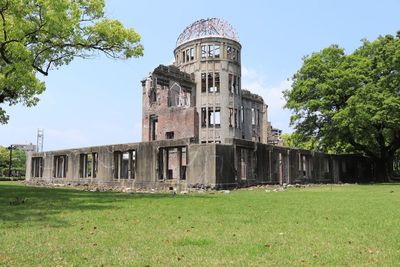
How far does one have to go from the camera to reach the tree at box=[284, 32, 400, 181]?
102ft

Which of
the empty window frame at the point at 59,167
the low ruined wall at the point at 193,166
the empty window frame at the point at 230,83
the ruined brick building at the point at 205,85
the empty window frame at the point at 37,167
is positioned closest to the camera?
the low ruined wall at the point at 193,166

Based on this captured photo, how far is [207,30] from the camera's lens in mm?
43312

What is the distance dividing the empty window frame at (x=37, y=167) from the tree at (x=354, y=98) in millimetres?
24261

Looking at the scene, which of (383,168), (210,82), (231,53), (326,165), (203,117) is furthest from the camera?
(210,82)

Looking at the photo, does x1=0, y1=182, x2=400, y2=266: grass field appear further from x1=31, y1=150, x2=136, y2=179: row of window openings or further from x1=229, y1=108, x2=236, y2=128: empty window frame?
x1=229, y1=108, x2=236, y2=128: empty window frame

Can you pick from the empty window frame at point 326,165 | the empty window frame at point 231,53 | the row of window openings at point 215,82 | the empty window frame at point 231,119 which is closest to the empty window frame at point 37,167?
the row of window openings at point 215,82

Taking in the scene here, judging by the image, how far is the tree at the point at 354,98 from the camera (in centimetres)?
3100

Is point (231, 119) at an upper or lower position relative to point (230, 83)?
lower

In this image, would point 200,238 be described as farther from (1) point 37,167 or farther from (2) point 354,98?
(1) point 37,167

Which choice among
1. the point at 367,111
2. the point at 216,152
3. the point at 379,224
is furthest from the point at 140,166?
the point at 379,224

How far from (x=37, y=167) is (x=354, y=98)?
29.8 m

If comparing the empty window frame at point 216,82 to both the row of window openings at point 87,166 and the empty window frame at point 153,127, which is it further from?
the row of window openings at point 87,166

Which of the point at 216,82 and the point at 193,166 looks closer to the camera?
the point at 193,166

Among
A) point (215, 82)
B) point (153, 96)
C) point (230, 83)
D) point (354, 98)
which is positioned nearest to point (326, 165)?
point (354, 98)
